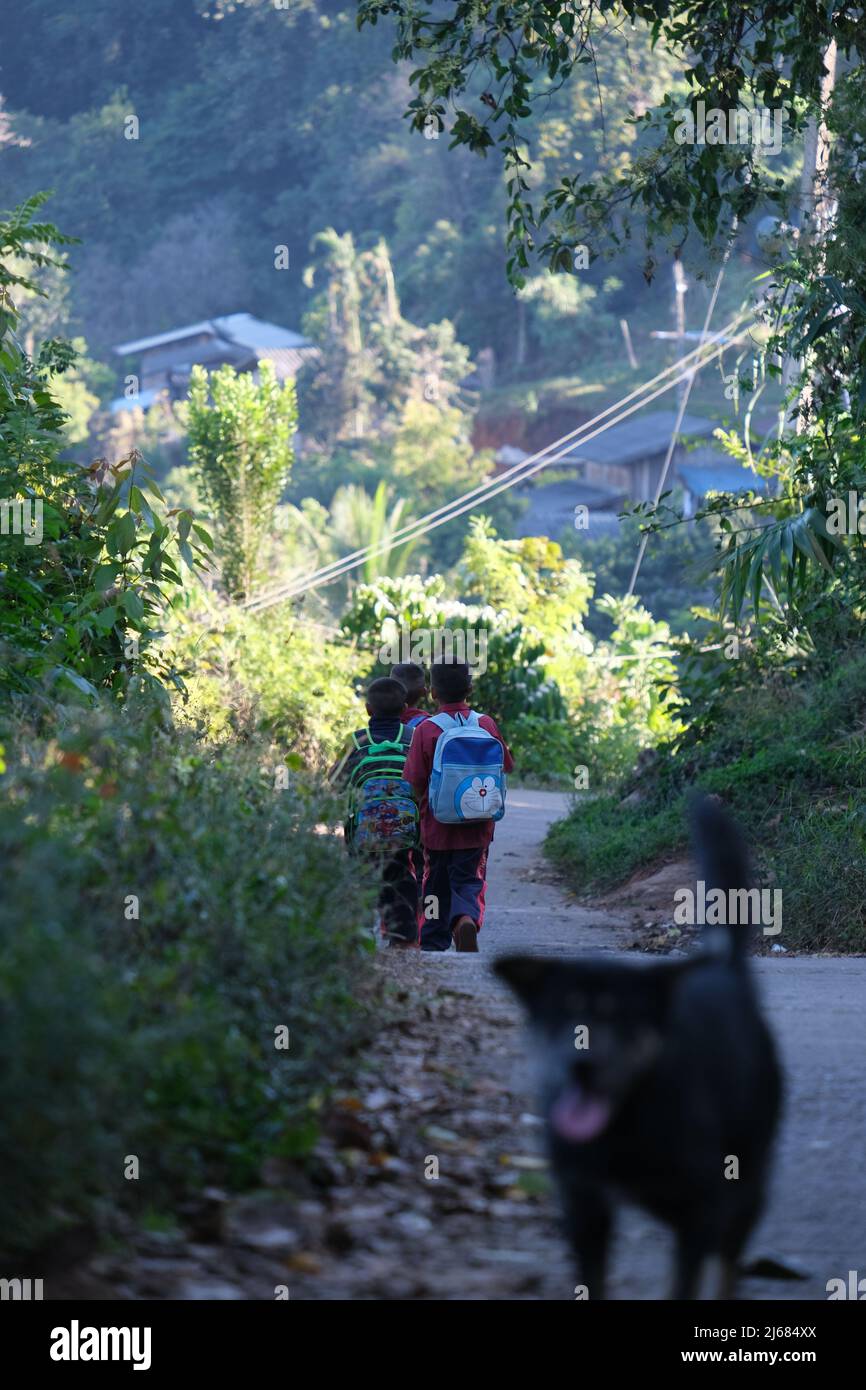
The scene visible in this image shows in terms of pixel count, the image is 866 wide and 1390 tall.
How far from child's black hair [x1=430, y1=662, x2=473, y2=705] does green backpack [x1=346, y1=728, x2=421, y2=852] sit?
0.26 metres

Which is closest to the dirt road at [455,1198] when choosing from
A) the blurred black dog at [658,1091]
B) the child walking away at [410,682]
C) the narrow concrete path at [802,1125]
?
the narrow concrete path at [802,1125]

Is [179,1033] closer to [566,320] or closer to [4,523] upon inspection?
[4,523]

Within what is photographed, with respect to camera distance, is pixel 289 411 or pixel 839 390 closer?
pixel 839 390

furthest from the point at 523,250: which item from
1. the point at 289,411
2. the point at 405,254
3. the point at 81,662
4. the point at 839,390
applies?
the point at 405,254

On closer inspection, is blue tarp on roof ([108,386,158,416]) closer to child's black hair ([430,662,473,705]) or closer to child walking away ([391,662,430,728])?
child walking away ([391,662,430,728])

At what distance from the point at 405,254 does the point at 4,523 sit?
54280 millimetres

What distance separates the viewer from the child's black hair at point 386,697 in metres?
6.95

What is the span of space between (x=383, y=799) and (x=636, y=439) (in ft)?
140

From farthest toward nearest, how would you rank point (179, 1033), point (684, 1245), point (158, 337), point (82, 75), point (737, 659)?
point (82, 75), point (158, 337), point (737, 659), point (179, 1033), point (684, 1245)

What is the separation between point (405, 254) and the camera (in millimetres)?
59438

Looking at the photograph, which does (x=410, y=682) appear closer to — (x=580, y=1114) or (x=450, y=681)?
(x=450, y=681)

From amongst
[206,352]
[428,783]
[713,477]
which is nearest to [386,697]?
[428,783]

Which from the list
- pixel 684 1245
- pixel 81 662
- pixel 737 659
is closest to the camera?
pixel 684 1245

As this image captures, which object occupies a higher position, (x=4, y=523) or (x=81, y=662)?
(x=4, y=523)
